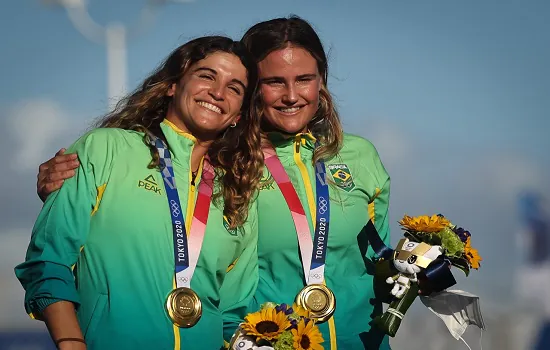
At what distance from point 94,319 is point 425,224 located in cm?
135

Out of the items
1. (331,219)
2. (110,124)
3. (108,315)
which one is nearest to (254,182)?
(331,219)

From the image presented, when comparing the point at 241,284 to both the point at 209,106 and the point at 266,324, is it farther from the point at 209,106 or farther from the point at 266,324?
the point at 209,106

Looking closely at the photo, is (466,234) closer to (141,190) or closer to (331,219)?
(331,219)

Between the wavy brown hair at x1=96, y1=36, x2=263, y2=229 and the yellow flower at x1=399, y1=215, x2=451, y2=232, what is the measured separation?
2.04 feet

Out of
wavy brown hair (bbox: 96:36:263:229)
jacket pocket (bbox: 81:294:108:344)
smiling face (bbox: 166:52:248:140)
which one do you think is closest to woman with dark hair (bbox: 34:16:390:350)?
wavy brown hair (bbox: 96:36:263:229)

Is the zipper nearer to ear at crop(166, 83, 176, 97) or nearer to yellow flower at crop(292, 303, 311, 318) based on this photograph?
yellow flower at crop(292, 303, 311, 318)

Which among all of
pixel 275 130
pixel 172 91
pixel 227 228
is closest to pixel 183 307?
pixel 227 228

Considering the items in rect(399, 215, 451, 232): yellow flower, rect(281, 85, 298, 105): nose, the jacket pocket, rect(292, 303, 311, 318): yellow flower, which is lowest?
rect(292, 303, 311, 318): yellow flower

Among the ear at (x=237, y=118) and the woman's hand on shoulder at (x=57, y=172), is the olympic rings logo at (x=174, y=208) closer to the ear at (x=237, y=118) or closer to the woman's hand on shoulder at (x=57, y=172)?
the woman's hand on shoulder at (x=57, y=172)

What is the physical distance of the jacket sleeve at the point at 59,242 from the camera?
3.37 metres

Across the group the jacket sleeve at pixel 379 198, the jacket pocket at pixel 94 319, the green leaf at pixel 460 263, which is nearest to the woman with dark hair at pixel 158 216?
the jacket pocket at pixel 94 319

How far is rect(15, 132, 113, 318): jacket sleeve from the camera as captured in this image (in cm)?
337

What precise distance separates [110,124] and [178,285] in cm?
77

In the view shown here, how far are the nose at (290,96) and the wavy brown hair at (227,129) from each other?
6.3 inches
